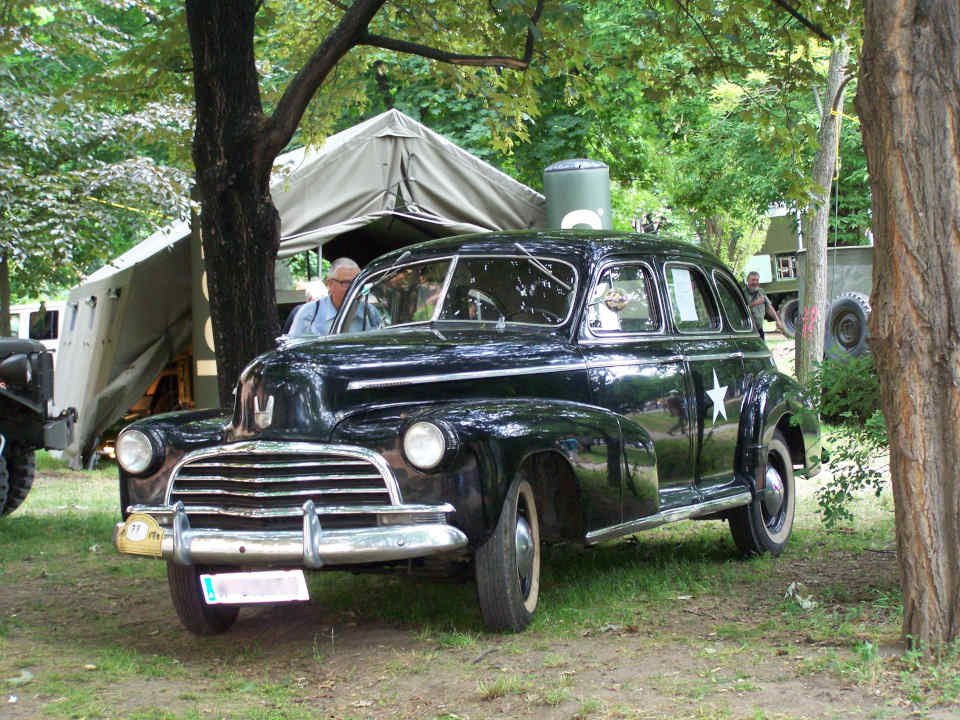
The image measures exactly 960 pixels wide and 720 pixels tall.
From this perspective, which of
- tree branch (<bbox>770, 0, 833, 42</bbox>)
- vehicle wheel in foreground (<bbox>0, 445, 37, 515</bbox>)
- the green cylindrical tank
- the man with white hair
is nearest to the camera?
tree branch (<bbox>770, 0, 833, 42</bbox>)

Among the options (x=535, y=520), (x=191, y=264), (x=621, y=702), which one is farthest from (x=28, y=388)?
(x=621, y=702)

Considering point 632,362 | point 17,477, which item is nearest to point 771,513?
point 632,362

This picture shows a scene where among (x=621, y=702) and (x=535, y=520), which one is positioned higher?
(x=535, y=520)

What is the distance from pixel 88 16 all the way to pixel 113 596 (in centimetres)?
972

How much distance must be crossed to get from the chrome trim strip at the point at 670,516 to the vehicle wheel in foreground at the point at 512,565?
32cm

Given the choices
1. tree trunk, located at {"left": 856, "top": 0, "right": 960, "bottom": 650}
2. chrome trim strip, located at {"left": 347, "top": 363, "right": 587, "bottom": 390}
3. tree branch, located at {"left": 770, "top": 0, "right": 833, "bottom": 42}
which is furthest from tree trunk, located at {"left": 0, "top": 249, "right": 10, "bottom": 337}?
tree trunk, located at {"left": 856, "top": 0, "right": 960, "bottom": 650}

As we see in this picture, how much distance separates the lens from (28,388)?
32.7ft

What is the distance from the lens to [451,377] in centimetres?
557

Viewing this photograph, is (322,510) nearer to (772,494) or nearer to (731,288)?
(772,494)

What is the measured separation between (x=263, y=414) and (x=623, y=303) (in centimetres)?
226

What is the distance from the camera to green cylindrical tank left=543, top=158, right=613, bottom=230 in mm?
13031

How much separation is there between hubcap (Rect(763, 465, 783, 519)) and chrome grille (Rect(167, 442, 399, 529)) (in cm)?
346

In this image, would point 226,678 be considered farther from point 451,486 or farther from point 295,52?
point 295,52

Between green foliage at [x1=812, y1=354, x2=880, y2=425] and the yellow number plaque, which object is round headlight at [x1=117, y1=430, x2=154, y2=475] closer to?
the yellow number plaque
